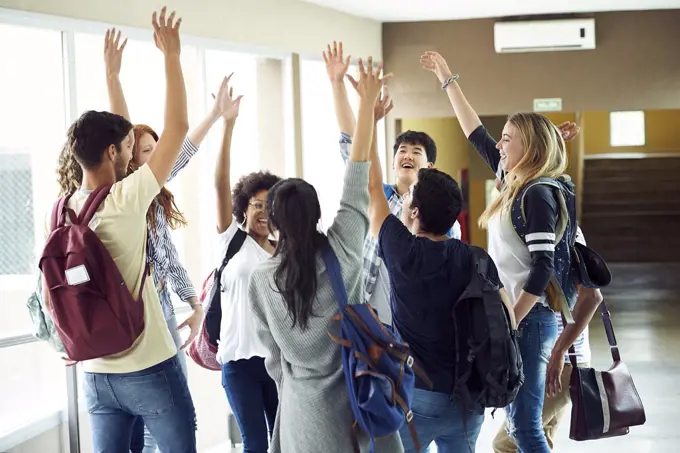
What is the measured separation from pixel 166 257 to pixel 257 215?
0.37m

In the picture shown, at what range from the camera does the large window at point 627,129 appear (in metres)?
18.0

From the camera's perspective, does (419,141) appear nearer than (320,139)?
Yes

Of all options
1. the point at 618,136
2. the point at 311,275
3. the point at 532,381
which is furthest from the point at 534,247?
the point at 618,136

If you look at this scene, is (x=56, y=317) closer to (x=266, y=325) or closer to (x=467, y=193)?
(x=266, y=325)

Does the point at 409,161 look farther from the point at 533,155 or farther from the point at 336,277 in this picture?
the point at 336,277

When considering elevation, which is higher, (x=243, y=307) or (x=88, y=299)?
(x=88, y=299)

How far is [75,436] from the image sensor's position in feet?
13.6

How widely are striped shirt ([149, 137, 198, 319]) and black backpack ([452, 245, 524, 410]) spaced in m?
1.15

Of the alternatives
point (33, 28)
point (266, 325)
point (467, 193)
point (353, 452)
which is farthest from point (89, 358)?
point (467, 193)

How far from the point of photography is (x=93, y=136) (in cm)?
255

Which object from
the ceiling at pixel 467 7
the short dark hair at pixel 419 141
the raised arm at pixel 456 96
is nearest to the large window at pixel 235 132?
the ceiling at pixel 467 7

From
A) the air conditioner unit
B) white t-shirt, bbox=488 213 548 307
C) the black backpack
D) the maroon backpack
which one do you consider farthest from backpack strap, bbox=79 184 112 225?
the air conditioner unit

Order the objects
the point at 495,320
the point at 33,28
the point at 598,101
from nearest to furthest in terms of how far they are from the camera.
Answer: the point at 495,320 < the point at 33,28 < the point at 598,101

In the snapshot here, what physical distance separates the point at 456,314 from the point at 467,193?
36.4ft
